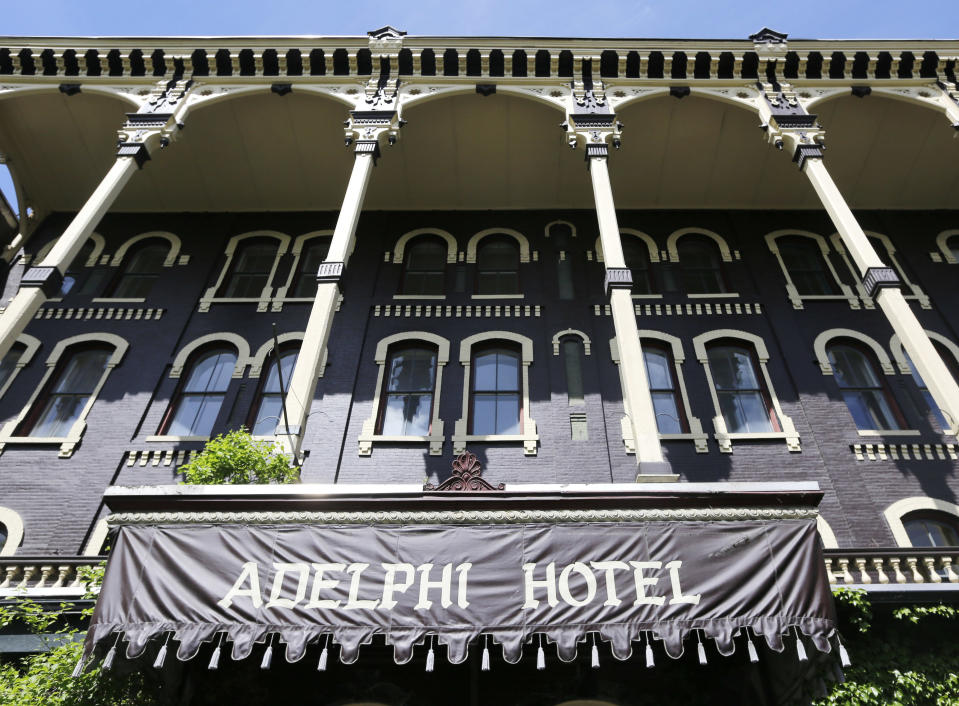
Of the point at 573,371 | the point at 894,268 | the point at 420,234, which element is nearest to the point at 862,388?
the point at 894,268

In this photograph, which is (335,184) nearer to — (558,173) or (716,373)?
(558,173)

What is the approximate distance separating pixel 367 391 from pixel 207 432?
10.6ft

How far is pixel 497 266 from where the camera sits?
17.5 meters

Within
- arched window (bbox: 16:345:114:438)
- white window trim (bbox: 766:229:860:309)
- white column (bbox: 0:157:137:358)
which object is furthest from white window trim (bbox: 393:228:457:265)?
white window trim (bbox: 766:229:860:309)

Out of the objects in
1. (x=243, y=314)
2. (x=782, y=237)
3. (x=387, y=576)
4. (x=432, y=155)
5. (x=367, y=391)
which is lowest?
(x=387, y=576)

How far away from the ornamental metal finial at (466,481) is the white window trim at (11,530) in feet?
25.5

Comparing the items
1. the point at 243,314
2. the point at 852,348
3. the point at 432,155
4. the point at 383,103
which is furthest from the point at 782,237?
the point at 243,314

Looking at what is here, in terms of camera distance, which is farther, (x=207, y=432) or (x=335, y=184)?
(x=335, y=184)

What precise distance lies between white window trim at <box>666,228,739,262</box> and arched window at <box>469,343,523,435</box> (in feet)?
16.7

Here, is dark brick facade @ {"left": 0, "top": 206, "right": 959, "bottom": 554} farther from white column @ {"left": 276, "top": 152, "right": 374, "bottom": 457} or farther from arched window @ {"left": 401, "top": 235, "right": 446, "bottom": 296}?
white column @ {"left": 276, "top": 152, "right": 374, "bottom": 457}

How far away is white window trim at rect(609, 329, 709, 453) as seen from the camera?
13.3m

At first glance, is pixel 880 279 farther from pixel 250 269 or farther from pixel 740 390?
pixel 250 269

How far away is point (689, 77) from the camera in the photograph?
16.4 meters

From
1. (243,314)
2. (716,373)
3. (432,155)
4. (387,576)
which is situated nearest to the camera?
(387,576)
